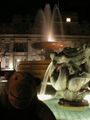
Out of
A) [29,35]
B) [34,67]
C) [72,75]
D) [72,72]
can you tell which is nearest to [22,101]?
[72,75]

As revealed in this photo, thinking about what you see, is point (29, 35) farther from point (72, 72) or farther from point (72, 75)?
point (72, 75)

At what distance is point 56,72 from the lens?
594cm

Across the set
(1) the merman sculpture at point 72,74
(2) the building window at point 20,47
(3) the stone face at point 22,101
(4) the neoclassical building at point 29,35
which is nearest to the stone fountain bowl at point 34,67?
(1) the merman sculpture at point 72,74

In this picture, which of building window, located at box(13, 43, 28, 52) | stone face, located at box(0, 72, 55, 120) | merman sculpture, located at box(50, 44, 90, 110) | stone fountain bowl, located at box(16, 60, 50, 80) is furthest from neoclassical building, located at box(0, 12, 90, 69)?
stone face, located at box(0, 72, 55, 120)

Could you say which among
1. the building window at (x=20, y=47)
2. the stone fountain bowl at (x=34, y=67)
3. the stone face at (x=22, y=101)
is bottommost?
the stone fountain bowl at (x=34, y=67)

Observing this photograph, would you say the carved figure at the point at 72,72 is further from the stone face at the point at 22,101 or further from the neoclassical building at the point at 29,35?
the neoclassical building at the point at 29,35

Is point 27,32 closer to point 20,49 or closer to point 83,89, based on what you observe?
point 20,49

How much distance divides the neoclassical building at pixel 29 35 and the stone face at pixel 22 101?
43.5 m

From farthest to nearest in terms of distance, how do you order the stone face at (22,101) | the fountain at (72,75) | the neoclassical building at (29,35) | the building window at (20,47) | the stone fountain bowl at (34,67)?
the building window at (20,47)
the neoclassical building at (29,35)
the stone fountain bowl at (34,67)
the fountain at (72,75)
the stone face at (22,101)

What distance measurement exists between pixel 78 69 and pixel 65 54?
62 centimetres

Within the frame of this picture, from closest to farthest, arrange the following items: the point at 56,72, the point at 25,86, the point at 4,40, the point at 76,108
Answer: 1. the point at 25,86
2. the point at 76,108
3. the point at 56,72
4. the point at 4,40

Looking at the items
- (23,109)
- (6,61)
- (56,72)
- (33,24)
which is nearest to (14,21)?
(33,24)

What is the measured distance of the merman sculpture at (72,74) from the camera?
18.4 feet

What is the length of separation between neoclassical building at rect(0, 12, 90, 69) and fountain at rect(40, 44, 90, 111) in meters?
39.8
